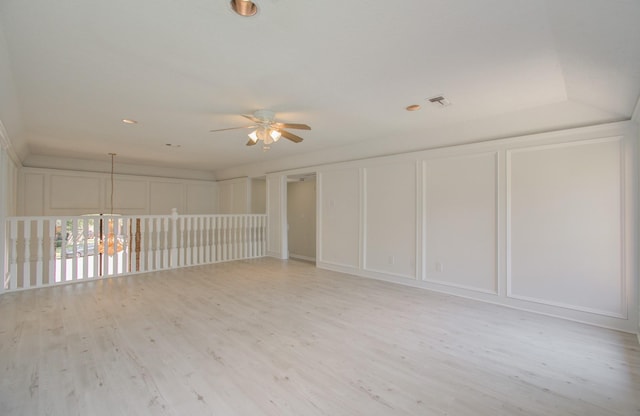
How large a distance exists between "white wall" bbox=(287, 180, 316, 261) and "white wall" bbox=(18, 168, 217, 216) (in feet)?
10.1

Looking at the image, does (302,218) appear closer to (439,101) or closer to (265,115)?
(265,115)

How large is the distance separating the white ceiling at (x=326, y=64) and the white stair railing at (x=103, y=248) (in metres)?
1.51

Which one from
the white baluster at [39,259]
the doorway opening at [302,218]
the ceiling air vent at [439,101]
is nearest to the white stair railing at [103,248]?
the white baluster at [39,259]

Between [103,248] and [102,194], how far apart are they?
267cm

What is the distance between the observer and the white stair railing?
4.13 m

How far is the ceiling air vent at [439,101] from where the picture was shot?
304 cm

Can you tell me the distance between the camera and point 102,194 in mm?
7180

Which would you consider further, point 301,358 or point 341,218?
point 341,218

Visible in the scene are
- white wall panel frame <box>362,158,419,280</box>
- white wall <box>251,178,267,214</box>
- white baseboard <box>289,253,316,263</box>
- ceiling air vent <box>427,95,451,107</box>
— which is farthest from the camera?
white wall <box>251,178,267,214</box>

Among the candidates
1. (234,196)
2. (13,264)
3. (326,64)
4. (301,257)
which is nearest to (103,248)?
(13,264)

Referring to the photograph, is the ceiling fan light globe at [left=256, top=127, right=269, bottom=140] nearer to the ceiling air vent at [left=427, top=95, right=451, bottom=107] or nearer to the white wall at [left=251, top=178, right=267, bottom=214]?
the ceiling air vent at [left=427, top=95, right=451, bottom=107]

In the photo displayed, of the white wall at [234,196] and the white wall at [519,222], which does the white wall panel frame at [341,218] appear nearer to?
the white wall at [519,222]

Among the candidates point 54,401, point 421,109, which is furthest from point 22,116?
point 421,109

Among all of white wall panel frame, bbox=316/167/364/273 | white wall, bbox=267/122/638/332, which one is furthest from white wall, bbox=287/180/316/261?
white wall, bbox=267/122/638/332
